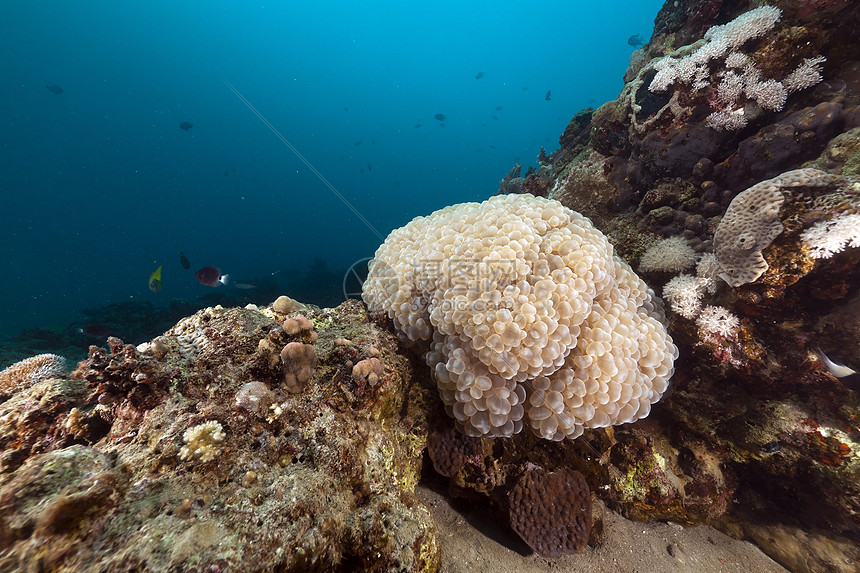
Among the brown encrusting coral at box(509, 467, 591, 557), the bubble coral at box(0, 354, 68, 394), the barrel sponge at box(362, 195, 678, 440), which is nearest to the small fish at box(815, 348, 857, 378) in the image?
the barrel sponge at box(362, 195, 678, 440)

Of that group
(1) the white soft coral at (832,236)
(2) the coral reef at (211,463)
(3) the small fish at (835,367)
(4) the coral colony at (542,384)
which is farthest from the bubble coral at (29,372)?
(3) the small fish at (835,367)

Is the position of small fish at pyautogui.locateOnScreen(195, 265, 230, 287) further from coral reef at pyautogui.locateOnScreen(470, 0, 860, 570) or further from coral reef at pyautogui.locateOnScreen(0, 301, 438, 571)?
coral reef at pyautogui.locateOnScreen(470, 0, 860, 570)

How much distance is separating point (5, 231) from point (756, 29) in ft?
293

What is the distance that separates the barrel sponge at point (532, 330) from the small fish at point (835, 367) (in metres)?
1.19

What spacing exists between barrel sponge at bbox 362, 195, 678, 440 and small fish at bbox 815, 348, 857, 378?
1.19m

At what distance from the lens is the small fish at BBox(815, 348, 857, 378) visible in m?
2.60

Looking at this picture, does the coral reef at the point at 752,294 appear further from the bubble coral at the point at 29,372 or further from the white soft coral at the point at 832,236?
the bubble coral at the point at 29,372

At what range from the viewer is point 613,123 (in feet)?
15.4

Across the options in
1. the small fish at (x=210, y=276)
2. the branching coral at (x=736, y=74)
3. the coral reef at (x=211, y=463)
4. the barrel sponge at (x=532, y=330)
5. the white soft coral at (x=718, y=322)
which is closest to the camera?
the coral reef at (x=211, y=463)

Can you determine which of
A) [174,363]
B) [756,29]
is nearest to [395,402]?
[174,363]

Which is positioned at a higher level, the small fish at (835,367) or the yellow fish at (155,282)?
the yellow fish at (155,282)

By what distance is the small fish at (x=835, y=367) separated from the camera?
102 inches

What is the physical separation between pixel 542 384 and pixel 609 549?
1861 millimetres

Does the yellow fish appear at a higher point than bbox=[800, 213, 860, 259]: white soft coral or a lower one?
higher
